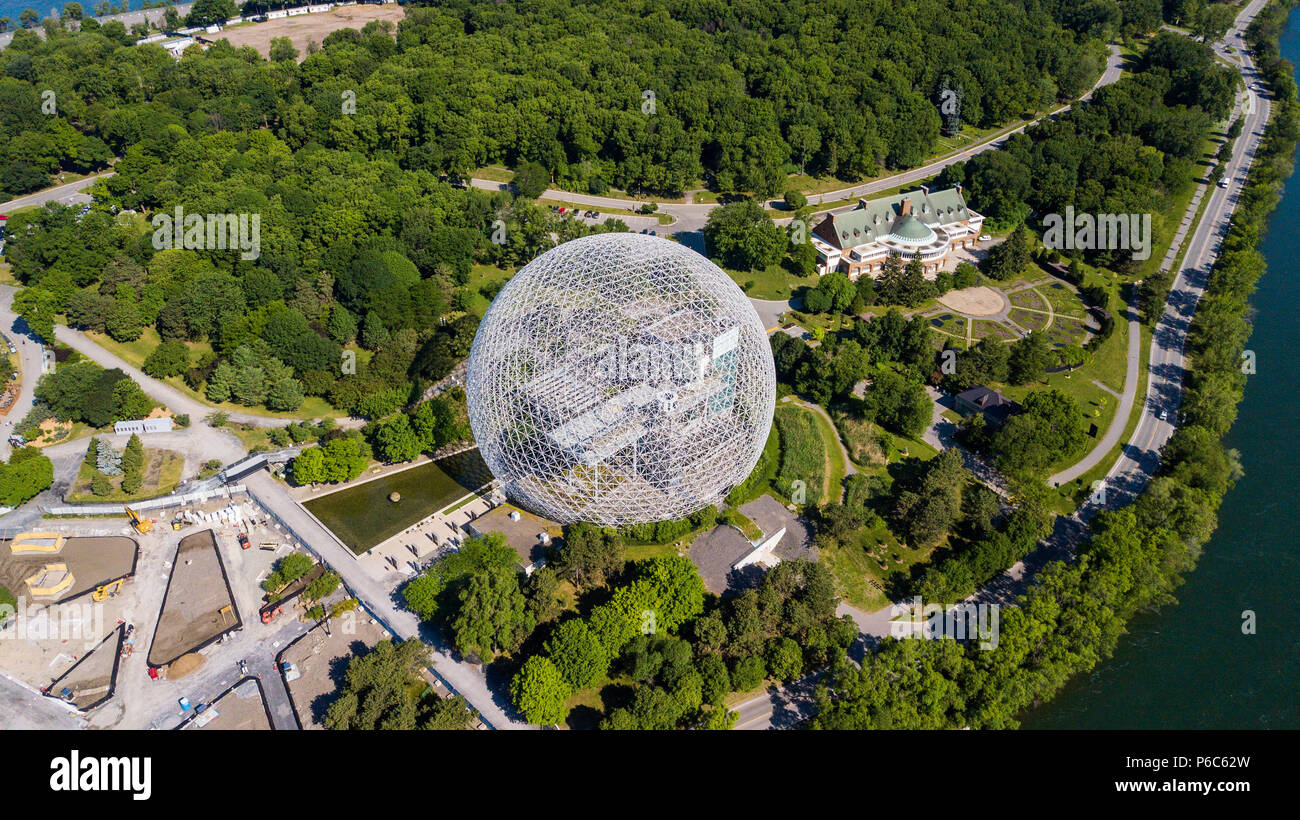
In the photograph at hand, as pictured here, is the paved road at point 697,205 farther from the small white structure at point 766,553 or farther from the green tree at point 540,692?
the green tree at point 540,692

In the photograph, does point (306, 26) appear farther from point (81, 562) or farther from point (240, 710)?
point (240, 710)

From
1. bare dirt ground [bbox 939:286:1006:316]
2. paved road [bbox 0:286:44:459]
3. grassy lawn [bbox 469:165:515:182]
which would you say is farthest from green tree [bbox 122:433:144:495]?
bare dirt ground [bbox 939:286:1006:316]

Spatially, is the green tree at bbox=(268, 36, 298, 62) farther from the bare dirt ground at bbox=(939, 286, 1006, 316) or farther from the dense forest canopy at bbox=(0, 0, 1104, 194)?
the bare dirt ground at bbox=(939, 286, 1006, 316)

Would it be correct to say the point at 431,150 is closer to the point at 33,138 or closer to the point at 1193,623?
the point at 33,138

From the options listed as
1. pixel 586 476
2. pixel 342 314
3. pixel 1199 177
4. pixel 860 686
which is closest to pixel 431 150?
pixel 342 314

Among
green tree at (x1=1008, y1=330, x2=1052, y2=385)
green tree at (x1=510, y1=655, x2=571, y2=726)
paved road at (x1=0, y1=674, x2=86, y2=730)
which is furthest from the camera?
green tree at (x1=1008, y1=330, x2=1052, y2=385)
